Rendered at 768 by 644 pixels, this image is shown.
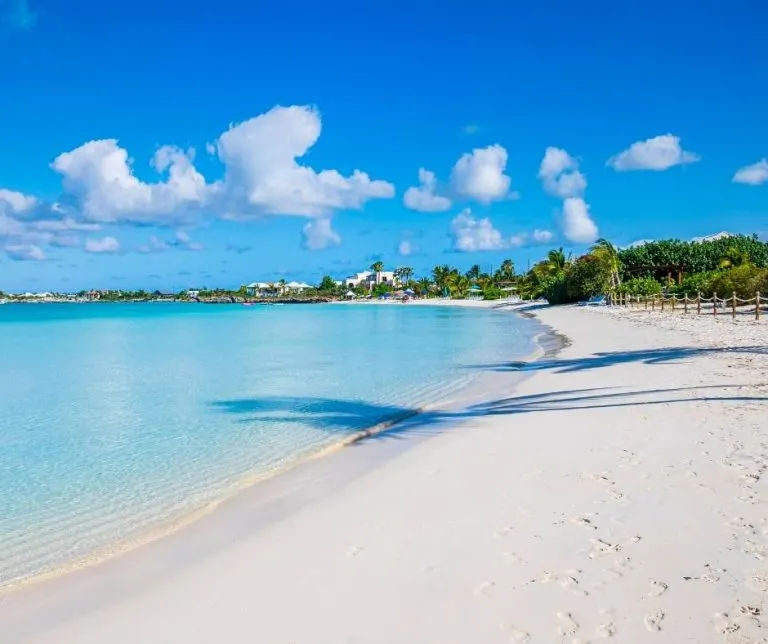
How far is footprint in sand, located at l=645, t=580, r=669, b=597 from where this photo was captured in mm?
3921

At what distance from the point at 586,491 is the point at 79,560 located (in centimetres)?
490

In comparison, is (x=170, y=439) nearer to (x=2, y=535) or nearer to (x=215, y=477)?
(x=215, y=477)

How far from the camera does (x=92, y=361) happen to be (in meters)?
25.9

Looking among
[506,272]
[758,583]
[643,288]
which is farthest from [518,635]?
[506,272]

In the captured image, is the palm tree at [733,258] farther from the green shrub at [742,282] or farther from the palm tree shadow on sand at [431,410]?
the palm tree shadow on sand at [431,410]

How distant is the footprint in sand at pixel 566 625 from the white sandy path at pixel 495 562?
0.01 metres

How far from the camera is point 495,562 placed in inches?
183

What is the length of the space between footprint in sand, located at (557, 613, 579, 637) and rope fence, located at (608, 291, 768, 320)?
1057 inches

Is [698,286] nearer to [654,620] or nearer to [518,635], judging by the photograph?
[654,620]

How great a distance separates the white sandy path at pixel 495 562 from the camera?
12.5ft

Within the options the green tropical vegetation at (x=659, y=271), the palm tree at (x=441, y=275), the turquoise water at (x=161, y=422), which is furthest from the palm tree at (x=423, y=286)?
the turquoise water at (x=161, y=422)

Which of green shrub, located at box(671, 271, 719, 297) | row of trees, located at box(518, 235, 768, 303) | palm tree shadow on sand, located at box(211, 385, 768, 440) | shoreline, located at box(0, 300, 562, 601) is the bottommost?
shoreline, located at box(0, 300, 562, 601)

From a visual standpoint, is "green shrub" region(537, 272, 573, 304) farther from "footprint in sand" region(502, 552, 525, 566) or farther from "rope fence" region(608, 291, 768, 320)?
"footprint in sand" region(502, 552, 525, 566)

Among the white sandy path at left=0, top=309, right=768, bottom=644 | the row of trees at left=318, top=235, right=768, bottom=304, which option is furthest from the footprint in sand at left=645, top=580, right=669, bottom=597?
the row of trees at left=318, top=235, right=768, bottom=304
